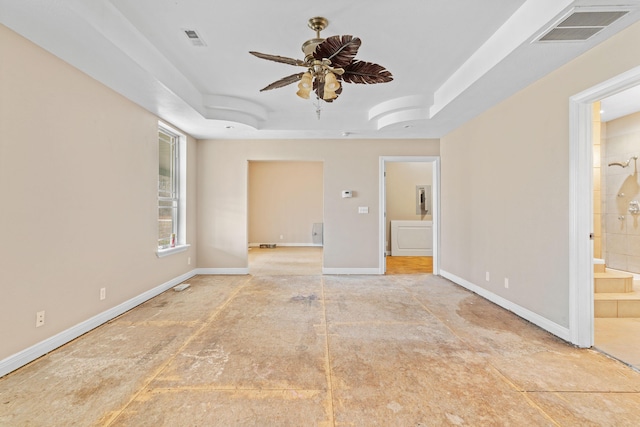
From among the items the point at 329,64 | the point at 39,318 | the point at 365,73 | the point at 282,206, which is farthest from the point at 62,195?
the point at 282,206

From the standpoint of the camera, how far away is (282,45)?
9.50ft

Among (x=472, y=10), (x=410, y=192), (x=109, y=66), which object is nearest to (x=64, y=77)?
(x=109, y=66)

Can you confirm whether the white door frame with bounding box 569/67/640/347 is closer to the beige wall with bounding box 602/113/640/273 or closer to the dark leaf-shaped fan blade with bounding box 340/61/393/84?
the dark leaf-shaped fan blade with bounding box 340/61/393/84

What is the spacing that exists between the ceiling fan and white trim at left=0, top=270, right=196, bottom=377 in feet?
9.26

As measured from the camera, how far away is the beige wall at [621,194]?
4820 millimetres

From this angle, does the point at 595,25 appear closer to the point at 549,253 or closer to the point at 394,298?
the point at 549,253

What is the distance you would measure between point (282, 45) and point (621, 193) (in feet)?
19.4

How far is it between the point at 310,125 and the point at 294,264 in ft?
10.2

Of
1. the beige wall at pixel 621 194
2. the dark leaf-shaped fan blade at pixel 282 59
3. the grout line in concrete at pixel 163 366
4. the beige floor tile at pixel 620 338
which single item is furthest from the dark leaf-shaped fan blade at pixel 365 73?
the beige wall at pixel 621 194

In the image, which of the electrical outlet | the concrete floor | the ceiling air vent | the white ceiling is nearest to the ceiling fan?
the white ceiling

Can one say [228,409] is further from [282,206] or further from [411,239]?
[282,206]

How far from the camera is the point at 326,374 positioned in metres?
2.20

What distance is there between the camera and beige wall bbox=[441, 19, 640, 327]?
2.70m

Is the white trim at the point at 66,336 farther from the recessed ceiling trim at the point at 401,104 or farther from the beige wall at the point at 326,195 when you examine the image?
the recessed ceiling trim at the point at 401,104
